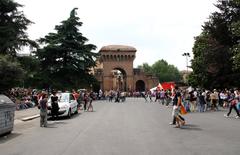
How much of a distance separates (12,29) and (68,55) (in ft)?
88.0

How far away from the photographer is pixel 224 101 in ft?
129

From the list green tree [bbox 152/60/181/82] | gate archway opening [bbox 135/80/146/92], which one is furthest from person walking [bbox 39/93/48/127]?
green tree [bbox 152/60/181/82]

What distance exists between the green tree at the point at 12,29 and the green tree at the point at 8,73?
15.3 ft

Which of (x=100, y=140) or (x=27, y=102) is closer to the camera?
(x=100, y=140)

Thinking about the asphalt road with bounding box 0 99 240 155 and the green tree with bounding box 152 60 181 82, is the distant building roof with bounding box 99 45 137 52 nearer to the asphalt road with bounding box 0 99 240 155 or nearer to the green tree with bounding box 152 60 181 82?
the green tree with bounding box 152 60 181 82

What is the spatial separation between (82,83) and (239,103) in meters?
43.4

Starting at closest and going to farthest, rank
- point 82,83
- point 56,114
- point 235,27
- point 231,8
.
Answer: point 56,114 → point 235,27 → point 231,8 → point 82,83

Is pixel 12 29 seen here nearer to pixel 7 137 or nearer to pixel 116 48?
pixel 7 137

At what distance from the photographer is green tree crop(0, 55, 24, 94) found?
34.9 metres

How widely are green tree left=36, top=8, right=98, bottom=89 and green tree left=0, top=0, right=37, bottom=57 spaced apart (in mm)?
20023

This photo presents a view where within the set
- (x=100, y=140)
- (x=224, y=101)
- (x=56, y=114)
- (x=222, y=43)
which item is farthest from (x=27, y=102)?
(x=100, y=140)

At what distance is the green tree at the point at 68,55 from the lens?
2566 inches

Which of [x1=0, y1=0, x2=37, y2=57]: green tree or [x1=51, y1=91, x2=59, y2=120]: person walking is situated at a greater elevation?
[x1=0, y1=0, x2=37, y2=57]: green tree

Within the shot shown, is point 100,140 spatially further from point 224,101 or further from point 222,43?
point 222,43
